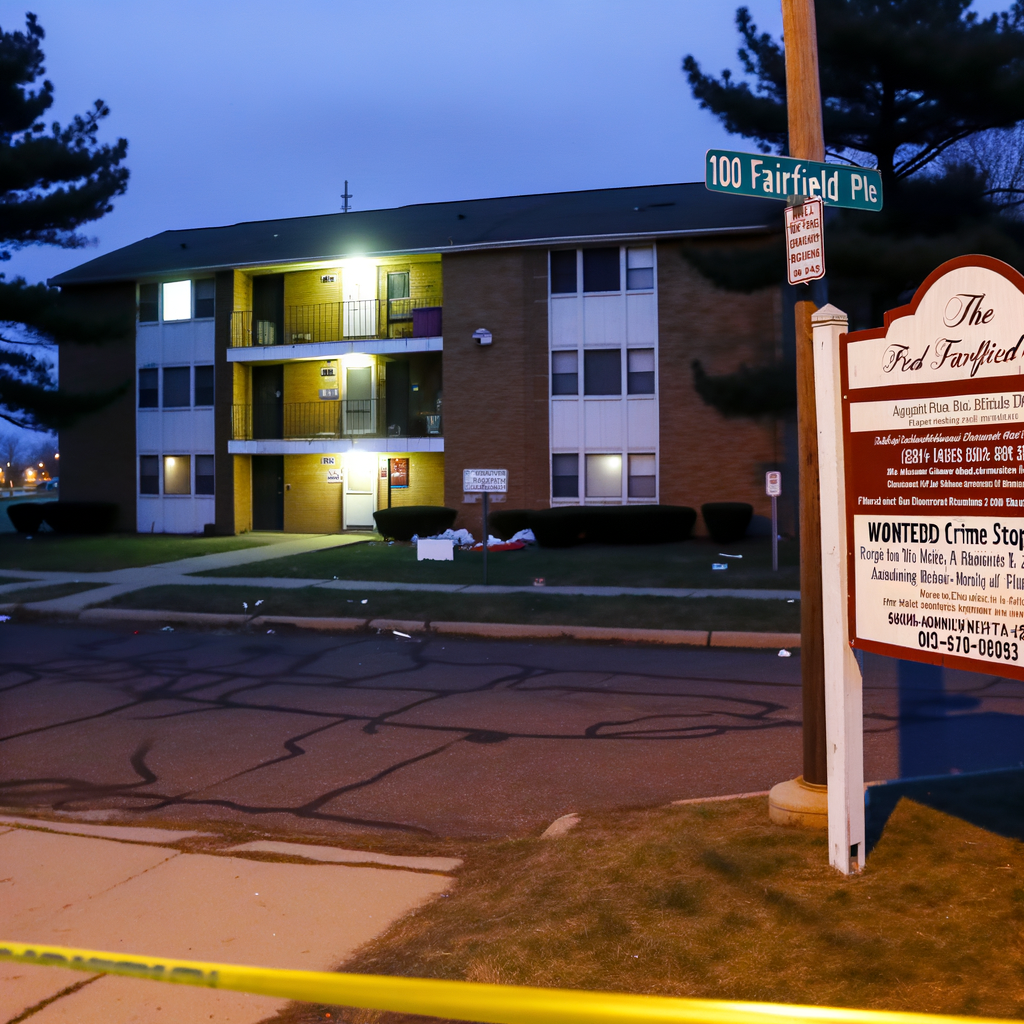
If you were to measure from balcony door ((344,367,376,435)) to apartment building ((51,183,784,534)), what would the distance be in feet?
0.23

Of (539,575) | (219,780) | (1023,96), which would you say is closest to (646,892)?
(219,780)

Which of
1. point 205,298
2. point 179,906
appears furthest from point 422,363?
point 179,906

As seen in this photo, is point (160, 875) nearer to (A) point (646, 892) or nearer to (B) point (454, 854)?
(B) point (454, 854)

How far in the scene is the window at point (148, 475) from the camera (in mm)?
32812

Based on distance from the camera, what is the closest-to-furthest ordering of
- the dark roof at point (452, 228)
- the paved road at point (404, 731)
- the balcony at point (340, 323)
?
1. the paved road at point (404, 731)
2. the dark roof at point (452, 228)
3. the balcony at point (340, 323)

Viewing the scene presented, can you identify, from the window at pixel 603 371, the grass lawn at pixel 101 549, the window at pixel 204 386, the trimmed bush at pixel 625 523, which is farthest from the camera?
the window at pixel 204 386

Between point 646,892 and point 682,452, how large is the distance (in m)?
23.4

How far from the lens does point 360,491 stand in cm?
3095

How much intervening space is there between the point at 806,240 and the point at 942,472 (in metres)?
1.68

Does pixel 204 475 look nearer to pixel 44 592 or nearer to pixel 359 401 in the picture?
pixel 359 401

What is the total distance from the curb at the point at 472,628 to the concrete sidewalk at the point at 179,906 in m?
7.32

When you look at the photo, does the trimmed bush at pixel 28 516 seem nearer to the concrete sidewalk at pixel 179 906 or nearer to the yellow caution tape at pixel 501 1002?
the concrete sidewalk at pixel 179 906

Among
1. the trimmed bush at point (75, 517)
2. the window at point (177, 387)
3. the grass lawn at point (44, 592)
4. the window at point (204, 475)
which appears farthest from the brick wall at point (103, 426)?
the grass lawn at point (44, 592)

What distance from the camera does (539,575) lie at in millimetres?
17906
